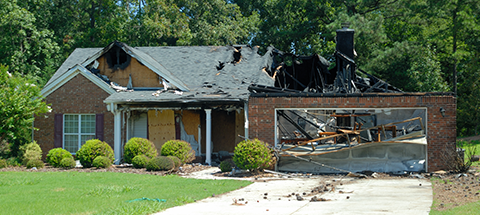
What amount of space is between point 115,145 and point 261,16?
25.1m

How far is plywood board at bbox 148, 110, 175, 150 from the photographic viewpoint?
21547 mm

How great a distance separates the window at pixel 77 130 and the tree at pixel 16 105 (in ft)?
4.95

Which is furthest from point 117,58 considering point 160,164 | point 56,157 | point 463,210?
point 463,210

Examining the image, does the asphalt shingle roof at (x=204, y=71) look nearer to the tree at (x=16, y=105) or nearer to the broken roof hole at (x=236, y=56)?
the broken roof hole at (x=236, y=56)

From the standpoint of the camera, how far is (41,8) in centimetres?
3766

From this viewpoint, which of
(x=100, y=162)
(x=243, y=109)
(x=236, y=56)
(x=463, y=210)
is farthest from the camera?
(x=236, y=56)

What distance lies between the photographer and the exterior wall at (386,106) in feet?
55.1

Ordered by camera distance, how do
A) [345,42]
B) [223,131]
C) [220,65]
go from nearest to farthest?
[223,131] < [345,42] < [220,65]

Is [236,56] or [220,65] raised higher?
[236,56]

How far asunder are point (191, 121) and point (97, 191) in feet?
33.7

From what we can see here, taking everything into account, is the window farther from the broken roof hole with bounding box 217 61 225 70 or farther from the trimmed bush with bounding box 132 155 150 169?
the broken roof hole with bounding box 217 61 225 70

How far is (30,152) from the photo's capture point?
1970 centimetres

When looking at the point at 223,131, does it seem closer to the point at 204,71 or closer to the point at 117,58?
the point at 204,71

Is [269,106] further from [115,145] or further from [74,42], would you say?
[74,42]
